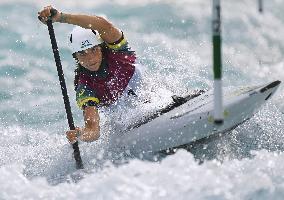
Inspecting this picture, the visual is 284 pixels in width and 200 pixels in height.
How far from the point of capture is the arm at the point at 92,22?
24.2 feet

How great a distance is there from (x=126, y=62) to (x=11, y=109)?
14.3 meters

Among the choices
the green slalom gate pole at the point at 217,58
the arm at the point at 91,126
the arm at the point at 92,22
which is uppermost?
the green slalom gate pole at the point at 217,58

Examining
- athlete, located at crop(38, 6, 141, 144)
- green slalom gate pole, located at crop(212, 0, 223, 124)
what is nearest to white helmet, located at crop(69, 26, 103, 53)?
athlete, located at crop(38, 6, 141, 144)

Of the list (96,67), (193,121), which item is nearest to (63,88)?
(96,67)

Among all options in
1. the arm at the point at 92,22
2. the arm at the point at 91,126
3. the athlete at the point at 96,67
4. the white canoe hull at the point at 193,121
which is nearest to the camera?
the white canoe hull at the point at 193,121

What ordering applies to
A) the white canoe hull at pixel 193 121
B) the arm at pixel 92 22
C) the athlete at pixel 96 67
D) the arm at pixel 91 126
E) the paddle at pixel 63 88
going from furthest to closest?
the paddle at pixel 63 88 → the arm at pixel 91 126 → the athlete at pixel 96 67 → the arm at pixel 92 22 → the white canoe hull at pixel 193 121

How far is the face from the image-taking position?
7.63 metres

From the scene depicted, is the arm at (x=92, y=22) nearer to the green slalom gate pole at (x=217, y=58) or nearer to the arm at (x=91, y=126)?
the arm at (x=91, y=126)

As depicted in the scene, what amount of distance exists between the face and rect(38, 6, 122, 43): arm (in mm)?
217

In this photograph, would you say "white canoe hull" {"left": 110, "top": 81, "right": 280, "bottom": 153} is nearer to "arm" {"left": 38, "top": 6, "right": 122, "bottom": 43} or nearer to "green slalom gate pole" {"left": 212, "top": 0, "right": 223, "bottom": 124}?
"arm" {"left": 38, "top": 6, "right": 122, "bottom": 43}

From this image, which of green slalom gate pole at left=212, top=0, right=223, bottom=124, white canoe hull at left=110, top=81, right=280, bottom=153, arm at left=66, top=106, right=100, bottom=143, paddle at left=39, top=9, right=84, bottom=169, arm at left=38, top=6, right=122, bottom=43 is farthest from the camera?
paddle at left=39, top=9, right=84, bottom=169

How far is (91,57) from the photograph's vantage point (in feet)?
25.1

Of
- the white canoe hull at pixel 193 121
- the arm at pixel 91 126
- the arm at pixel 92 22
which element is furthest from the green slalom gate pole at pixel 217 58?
the arm at pixel 91 126

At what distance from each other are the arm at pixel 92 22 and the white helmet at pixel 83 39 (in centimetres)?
10
